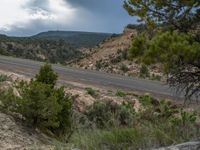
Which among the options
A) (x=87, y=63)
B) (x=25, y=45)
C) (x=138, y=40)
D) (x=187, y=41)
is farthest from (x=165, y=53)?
(x=25, y=45)

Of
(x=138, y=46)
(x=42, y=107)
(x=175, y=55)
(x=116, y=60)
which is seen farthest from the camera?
(x=116, y=60)

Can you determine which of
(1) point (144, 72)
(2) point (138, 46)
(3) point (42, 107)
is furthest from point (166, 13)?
(1) point (144, 72)

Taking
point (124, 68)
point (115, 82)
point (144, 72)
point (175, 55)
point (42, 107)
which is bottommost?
point (124, 68)

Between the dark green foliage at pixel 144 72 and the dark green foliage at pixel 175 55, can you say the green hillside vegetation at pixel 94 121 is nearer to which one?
the dark green foliage at pixel 175 55

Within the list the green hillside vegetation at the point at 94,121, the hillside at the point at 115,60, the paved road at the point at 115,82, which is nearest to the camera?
the green hillside vegetation at the point at 94,121

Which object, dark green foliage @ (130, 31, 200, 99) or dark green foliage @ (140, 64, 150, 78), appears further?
dark green foliage @ (140, 64, 150, 78)

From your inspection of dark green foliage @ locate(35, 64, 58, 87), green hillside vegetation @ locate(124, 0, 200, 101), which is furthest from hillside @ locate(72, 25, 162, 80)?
green hillside vegetation @ locate(124, 0, 200, 101)

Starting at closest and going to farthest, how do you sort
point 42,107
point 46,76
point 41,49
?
point 42,107 → point 46,76 → point 41,49

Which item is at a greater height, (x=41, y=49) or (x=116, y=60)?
(x=116, y=60)

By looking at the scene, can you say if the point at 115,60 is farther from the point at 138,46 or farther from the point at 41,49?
the point at 138,46

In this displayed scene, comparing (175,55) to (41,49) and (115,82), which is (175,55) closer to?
(115,82)

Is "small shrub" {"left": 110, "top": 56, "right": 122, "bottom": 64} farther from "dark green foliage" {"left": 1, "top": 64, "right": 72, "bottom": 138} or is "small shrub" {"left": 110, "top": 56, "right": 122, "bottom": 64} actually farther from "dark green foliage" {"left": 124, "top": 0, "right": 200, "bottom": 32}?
"dark green foliage" {"left": 124, "top": 0, "right": 200, "bottom": 32}

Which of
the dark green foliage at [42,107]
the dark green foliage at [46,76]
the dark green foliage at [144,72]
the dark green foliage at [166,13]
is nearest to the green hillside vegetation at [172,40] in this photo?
the dark green foliage at [166,13]

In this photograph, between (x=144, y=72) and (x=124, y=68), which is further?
(x=124, y=68)
